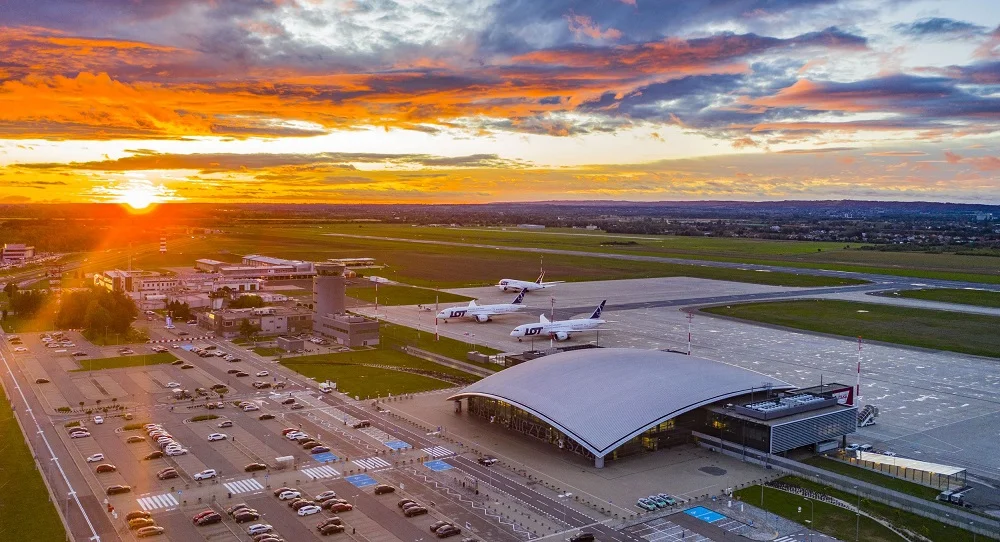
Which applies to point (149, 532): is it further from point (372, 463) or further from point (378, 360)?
point (378, 360)

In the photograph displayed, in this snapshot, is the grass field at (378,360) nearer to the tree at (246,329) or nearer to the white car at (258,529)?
the tree at (246,329)

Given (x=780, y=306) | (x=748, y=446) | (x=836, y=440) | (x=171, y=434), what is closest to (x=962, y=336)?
(x=780, y=306)

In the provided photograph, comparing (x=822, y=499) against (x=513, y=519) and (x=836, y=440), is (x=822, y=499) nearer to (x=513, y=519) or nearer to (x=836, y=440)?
(x=836, y=440)

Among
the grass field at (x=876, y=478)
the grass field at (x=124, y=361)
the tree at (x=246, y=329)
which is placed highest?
the tree at (x=246, y=329)

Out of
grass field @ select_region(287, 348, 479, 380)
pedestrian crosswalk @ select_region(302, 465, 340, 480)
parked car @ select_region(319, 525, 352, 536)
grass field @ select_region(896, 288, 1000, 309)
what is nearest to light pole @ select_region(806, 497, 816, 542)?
parked car @ select_region(319, 525, 352, 536)

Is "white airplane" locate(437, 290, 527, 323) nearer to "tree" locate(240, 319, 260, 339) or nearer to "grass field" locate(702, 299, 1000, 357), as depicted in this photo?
"tree" locate(240, 319, 260, 339)

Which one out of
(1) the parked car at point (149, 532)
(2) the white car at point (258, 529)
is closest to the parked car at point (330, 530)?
(2) the white car at point (258, 529)
